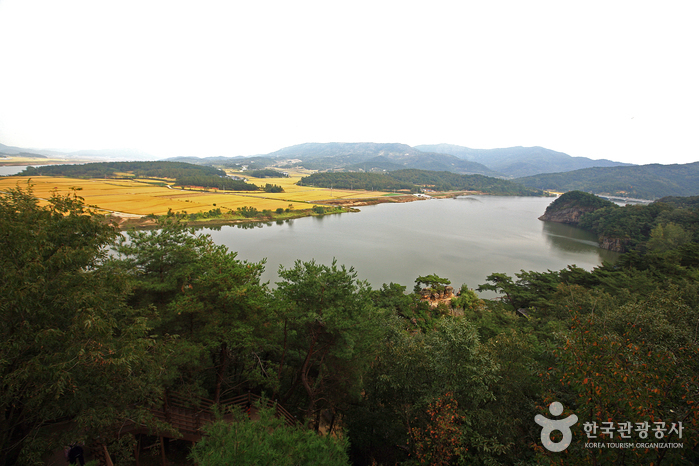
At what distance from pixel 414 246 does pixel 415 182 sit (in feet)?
287

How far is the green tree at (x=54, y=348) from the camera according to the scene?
2959 mm

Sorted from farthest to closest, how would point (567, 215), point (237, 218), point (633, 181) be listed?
point (633, 181) → point (567, 215) → point (237, 218)

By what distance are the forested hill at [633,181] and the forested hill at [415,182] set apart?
86.6 feet

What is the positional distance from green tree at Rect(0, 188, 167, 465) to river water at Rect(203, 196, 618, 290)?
15.6 m

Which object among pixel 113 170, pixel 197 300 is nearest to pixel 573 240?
pixel 197 300

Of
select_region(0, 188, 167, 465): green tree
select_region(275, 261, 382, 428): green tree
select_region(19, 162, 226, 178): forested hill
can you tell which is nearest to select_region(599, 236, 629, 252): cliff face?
select_region(275, 261, 382, 428): green tree

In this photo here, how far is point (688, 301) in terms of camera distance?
9.45 meters

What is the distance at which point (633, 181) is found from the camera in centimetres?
11412

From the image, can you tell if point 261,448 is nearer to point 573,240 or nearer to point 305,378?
point 305,378

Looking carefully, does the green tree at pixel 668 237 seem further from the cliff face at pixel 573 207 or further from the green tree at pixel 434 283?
the green tree at pixel 434 283

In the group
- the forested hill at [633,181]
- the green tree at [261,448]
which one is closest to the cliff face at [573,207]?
the green tree at [261,448]

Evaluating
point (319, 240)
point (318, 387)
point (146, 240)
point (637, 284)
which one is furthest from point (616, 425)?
point (319, 240)

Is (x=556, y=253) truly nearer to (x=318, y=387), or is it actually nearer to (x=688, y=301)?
(x=688, y=301)

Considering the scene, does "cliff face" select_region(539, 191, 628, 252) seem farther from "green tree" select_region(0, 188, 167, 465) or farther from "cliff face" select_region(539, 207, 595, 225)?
"green tree" select_region(0, 188, 167, 465)
